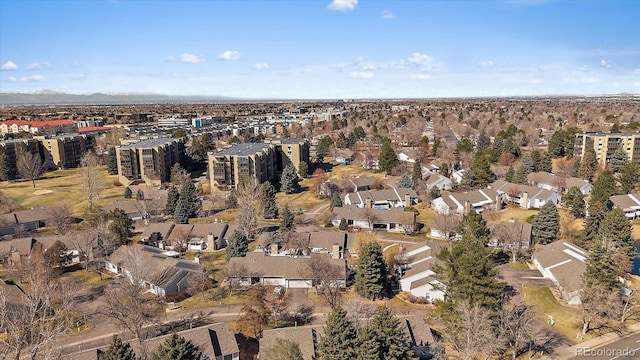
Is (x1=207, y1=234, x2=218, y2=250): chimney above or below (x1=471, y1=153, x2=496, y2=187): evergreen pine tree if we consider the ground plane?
below

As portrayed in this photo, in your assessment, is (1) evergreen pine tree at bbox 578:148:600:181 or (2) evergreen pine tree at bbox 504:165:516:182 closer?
(1) evergreen pine tree at bbox 578:148:600:181

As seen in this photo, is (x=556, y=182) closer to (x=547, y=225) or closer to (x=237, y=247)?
(x=547, y=225)

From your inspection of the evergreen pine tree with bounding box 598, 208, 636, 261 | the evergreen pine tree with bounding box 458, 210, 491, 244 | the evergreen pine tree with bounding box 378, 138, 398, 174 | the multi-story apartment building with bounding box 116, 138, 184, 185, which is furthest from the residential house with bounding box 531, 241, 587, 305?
the multi-story apartment building with bounding box 116, 138, 184, 185

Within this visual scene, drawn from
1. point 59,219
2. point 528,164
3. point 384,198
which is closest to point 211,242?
point 59,219

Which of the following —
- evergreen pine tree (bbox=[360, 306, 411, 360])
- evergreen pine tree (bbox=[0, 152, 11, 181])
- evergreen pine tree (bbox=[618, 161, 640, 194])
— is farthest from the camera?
evergreen pine tree (bbox=[0, 152, 11, 181])

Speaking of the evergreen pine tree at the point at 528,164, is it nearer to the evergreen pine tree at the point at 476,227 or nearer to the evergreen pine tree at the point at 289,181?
the evergreen pine tree at the point at 476,227

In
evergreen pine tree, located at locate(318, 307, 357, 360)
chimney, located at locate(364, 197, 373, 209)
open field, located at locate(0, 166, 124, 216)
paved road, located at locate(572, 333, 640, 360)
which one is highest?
evergreen pine tree, located at locate(318, 307, 357, 360)

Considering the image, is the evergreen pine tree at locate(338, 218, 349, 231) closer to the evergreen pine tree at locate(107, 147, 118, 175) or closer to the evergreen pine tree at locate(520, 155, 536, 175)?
the evergreen pine tree at locate(520, 155, 536, 175)

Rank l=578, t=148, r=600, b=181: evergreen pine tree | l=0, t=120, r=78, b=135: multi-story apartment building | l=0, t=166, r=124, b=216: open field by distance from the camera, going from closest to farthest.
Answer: l=0, t=166, r=124, b=216: open field
l=578, t=148, r=600, b=181: evergreen pine tree
l=0, t=120, r=78, b=135: multi-story apartment building
